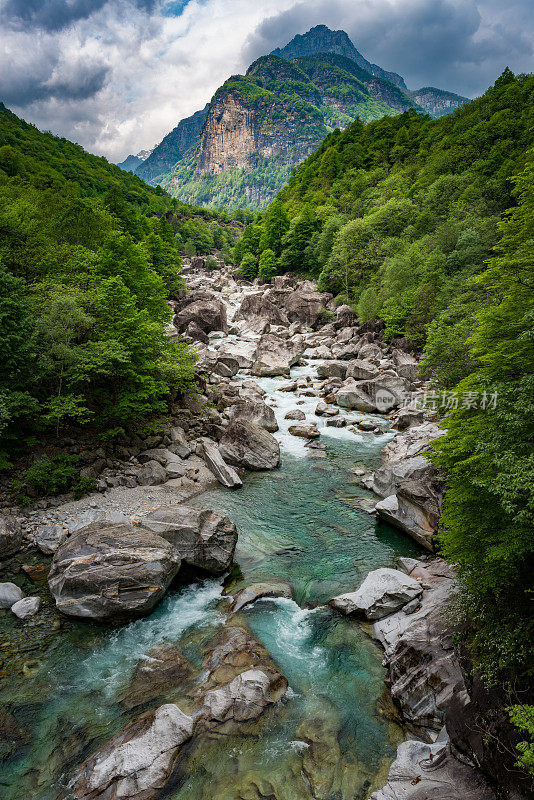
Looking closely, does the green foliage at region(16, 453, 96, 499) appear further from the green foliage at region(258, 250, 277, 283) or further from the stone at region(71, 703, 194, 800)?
the green foliage at region(258, 250, 277, 283)

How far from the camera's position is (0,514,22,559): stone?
13.4 metres

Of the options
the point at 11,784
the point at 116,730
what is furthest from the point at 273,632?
the point at 11,784

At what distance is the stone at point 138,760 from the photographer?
6.73 meters

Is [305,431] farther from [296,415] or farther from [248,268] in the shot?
[248,268]

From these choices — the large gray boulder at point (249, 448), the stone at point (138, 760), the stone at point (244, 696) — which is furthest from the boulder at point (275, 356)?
the stone at point (138, 760)

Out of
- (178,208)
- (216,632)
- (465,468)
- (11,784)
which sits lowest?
(11,784)

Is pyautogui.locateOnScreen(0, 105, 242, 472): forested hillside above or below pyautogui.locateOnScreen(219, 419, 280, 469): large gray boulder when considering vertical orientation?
above

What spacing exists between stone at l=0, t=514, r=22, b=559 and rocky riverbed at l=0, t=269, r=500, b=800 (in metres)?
0.08

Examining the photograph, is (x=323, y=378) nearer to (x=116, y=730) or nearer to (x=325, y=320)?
(x=325, y=320)

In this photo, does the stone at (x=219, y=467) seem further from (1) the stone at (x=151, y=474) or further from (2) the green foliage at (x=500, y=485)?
(2) the green foliage at (x=500, y=485)

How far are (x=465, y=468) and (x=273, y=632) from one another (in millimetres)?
7470

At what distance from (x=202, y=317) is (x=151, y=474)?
3141 cm

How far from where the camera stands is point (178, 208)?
126 meters

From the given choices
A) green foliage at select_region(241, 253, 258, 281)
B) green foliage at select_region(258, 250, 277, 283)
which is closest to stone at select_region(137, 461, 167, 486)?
green foliage at select_region(258, 250, 277, 283)
